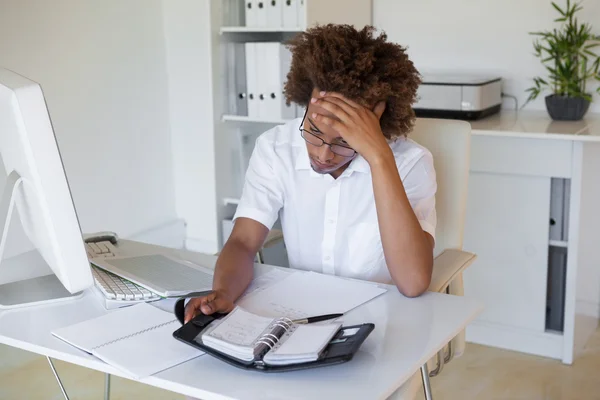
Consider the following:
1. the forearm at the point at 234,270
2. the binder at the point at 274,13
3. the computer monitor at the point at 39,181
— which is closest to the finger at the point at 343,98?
the forearm at the point at 234,270

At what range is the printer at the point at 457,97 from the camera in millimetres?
3012

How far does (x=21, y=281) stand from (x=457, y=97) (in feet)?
6.23

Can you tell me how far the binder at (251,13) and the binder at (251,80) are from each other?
90 mm

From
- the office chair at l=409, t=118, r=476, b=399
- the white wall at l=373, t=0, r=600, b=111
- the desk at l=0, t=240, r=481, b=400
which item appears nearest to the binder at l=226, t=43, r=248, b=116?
the white wall at l=373, t=0, r=600, b=111

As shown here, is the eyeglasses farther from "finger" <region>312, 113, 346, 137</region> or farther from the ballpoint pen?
the ballpoint pen

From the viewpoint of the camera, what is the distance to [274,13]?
10.9 ft

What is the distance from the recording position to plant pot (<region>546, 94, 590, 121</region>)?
2.99 m

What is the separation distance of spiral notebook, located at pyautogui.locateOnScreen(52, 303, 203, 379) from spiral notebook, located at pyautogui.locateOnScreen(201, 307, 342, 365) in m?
0.06

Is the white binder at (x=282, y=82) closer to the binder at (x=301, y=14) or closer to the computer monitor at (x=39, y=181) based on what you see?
the binder at (x=301, y=14)

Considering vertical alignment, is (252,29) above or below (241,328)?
above

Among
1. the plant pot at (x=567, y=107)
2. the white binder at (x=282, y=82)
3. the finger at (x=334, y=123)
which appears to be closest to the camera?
the finger at (x=334, y=123)

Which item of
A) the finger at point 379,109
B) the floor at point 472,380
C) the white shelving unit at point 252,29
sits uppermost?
the white shelving unit at point 252,29

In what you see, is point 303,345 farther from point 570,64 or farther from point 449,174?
point 570,64

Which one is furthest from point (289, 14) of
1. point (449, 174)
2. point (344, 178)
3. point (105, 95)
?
point (344, 178)
